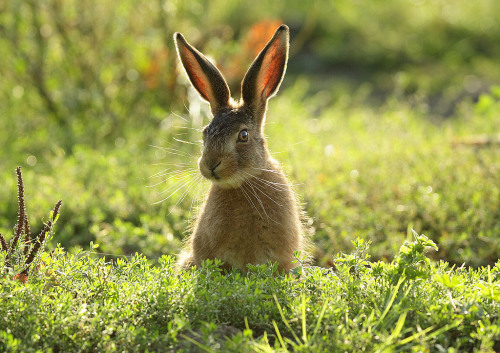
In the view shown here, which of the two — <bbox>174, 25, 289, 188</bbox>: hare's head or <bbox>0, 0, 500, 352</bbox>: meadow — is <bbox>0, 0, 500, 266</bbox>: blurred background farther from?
<bbox>174, 25, 289, 188</bbox>: hare's head

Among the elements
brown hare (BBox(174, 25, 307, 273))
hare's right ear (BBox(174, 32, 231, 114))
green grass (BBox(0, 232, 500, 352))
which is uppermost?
hare's right ear (BBox(174, 32, 231, 114))

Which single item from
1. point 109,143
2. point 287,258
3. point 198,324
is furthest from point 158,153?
point 198,324

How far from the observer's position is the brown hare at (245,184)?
3680 millimetres

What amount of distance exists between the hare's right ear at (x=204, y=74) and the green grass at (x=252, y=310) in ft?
4.31

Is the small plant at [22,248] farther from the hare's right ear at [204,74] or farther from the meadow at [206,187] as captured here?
the hare's right ear at [204,74]

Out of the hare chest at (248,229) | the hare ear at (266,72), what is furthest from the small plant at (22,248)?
the hare ear at (266,72)

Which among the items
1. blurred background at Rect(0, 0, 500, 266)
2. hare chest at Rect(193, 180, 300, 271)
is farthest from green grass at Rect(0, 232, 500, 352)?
blurred background at Rect(0, 0, 500, 266)

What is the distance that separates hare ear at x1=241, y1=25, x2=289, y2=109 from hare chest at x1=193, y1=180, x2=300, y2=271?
0.67 meters

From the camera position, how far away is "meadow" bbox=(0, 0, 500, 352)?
111 inches

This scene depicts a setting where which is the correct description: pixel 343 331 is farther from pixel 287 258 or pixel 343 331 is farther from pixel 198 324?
pixel 287 258

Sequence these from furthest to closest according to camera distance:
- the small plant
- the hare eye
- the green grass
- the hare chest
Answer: the hare eye → the hare chest → the small plant → the green grass

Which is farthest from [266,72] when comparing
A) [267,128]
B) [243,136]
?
[267,128]

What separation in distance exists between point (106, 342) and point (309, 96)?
8072 mm

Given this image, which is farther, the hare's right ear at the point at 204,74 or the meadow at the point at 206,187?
the hare's right ear at the point at 204,74
